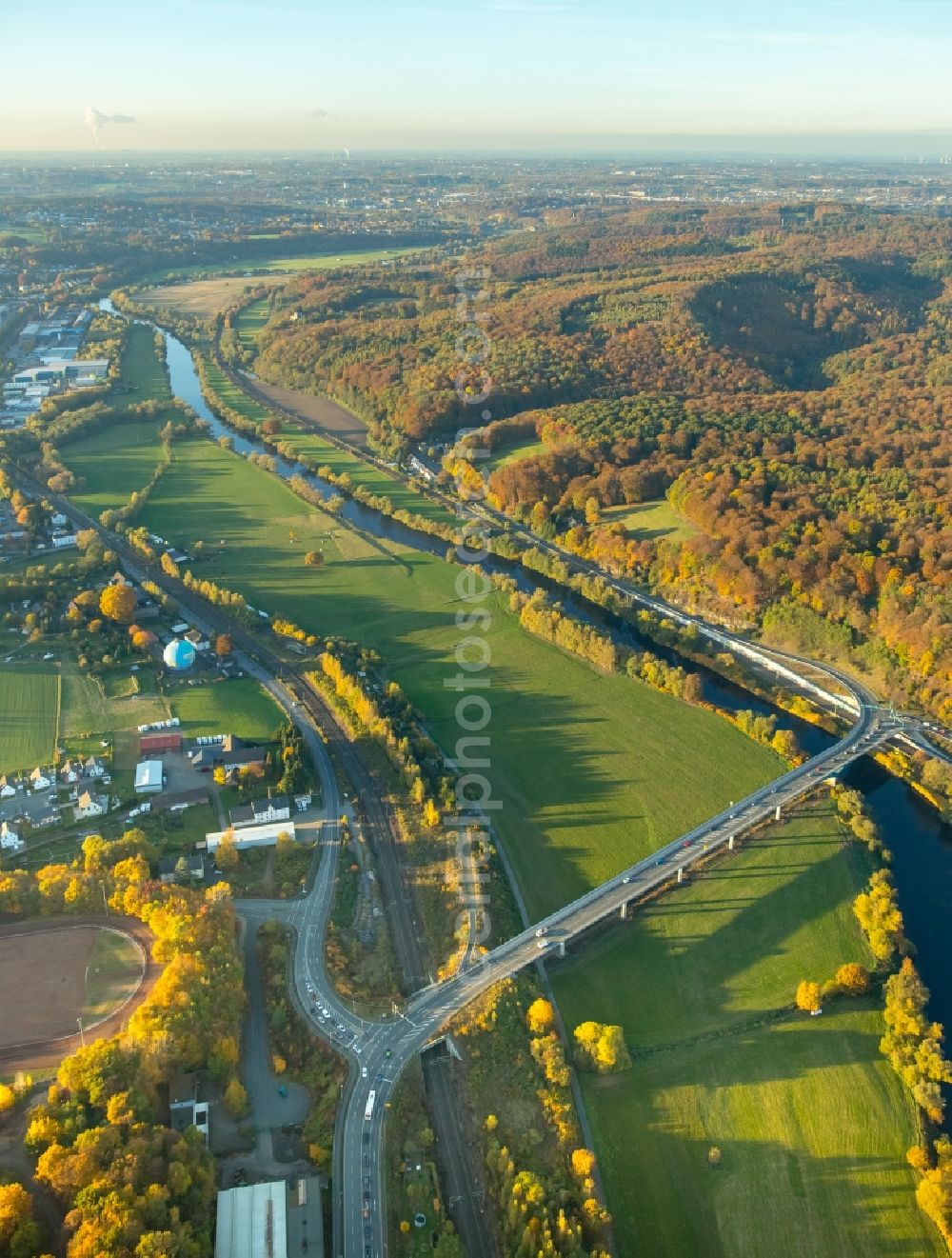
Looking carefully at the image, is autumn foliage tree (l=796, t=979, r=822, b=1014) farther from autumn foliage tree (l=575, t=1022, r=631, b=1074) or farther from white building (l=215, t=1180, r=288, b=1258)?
white building (l=215, t=1180, r=288, b=1258)

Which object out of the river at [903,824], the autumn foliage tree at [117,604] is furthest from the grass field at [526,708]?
the autumn foliage tree at [117,604]

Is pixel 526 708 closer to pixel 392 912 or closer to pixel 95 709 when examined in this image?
pixel 392 912

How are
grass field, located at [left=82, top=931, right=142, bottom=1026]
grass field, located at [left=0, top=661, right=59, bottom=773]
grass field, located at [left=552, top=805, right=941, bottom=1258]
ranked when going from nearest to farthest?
1. grass field, located at [left=552, top=805, right=941, bottom=1258]
2. grass field, located at [left=82, top=931, right=142, bottom=1026]
3. grass field, located at [left=0, top=661, right=59, bottom=773]

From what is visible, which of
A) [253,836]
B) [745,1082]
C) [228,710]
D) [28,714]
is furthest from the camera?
[228,710]

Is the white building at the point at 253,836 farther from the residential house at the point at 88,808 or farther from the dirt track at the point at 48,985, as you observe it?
the residential house at the point at 88,808

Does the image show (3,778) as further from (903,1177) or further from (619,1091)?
(903,1177)

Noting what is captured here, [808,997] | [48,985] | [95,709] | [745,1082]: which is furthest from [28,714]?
[808,997]

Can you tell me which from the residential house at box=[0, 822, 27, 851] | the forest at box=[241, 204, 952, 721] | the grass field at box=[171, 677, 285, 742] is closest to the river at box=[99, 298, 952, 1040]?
the forest at box=[241, 204, 952, 721]
